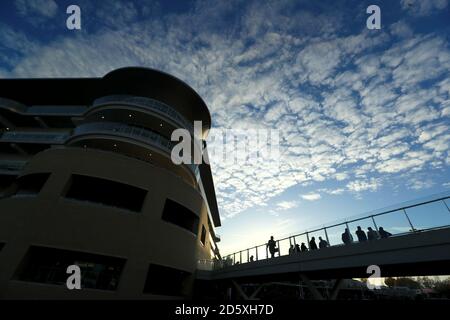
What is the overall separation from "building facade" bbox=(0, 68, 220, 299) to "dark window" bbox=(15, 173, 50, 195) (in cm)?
8

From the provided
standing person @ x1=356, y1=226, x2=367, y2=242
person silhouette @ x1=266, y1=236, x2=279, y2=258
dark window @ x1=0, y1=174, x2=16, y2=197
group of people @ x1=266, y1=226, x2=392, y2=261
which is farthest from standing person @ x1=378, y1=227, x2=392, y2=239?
dark window @ x1=0, y1=174, x2=16, y2=197

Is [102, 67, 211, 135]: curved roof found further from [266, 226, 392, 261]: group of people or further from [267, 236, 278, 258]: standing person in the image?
[266, 226, 392, 261]: group of people

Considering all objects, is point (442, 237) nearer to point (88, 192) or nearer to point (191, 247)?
point (191, 247)

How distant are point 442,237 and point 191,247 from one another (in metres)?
15.8

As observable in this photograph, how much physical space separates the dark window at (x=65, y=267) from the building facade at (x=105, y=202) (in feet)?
0.18

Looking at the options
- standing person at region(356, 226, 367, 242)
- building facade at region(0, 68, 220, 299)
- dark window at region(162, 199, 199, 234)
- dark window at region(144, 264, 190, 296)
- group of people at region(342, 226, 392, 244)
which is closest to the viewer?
group of people at region(342, 226, 392, 244)

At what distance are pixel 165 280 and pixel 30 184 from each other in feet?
40.8

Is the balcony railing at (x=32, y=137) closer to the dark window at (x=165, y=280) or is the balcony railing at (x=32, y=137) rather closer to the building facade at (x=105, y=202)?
the building facade at (x=105, y=202)

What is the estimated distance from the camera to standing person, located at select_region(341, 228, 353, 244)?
29.6 feet

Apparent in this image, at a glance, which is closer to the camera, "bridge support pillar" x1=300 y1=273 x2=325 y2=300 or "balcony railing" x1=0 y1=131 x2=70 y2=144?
"bridge support pillar" x1=300 y1=273 x2=325 y2=300

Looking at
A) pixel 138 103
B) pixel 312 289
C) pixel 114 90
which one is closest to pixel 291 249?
pixel 312 289

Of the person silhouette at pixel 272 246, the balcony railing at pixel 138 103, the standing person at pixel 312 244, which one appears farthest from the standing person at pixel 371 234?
the balcony railing at pixel 138 103
